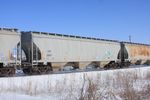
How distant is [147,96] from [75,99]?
211 centimetres

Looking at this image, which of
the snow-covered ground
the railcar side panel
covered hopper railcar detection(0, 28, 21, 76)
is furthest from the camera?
the railcar side panel

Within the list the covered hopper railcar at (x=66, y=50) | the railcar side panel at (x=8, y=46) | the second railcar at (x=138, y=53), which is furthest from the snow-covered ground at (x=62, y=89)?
the second railcar at (x=138, y=53)

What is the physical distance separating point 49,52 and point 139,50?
22.8 metres

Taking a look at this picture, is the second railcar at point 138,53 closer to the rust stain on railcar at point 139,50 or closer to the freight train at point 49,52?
the rust stain on railcar at point 139,50

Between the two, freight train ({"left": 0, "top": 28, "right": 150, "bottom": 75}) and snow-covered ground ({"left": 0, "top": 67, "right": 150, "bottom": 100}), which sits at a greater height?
freight train ({"left": 0, "top": 28, "right": 150, "bottom": 75})

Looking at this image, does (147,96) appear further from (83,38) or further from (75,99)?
(83,38)

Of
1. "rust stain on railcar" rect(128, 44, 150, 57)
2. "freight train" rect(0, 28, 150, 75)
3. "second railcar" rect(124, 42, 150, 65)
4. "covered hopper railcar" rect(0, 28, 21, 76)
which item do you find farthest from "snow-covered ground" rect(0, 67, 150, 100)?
"rust stain on railcar" rect(128, 44, 150, 57)

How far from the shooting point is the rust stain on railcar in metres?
44.7

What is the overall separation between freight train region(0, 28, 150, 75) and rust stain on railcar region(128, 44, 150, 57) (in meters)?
4.69

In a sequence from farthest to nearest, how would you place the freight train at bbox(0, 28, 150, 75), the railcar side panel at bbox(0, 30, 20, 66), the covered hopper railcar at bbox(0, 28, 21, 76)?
the freight train at bbox(0, 28, 150, 75) → the railcar side panel at bbox(0, 30, 20, 66) → the covered hopper railcar at bbox(0, 28, 21, 76)

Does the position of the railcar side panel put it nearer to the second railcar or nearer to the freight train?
the freight train

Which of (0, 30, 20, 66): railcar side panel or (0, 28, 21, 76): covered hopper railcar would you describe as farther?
(0, 30, 20, 66): railcar side panel

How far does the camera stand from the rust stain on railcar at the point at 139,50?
4465 cm

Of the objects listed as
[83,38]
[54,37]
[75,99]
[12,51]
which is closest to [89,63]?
[83,38]
